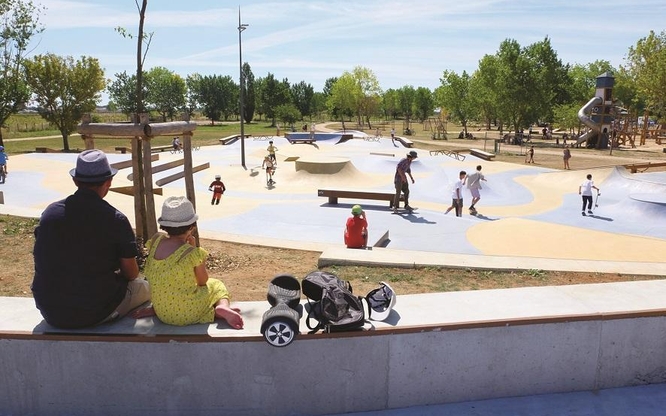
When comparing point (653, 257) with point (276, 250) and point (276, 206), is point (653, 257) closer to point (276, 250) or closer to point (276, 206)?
point (276, 250)

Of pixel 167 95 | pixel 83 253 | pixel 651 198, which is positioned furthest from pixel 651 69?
pixel 167 95

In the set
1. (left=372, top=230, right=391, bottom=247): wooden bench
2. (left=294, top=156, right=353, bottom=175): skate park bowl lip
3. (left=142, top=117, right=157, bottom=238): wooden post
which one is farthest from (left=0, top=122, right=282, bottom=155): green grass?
(left=142, top=117, right=157, bottom=238): wooden post

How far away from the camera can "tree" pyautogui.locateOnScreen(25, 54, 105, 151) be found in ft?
121

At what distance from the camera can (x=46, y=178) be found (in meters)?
20.4

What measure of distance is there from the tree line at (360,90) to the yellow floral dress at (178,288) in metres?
3.82

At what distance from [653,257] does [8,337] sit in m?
12.0

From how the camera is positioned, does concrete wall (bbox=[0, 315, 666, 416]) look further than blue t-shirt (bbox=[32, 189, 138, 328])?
Yes

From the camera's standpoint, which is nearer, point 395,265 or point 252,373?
point 252,373

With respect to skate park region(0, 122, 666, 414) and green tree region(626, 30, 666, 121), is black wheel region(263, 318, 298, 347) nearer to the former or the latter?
skate park region(0, 122, 666, 414)

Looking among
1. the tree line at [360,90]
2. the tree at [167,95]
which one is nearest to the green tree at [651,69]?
the tree line at [360,90]

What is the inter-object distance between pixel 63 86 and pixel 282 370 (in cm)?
4110

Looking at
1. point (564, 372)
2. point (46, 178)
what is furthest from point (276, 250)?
point (46, 178)

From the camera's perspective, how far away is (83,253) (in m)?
3.31

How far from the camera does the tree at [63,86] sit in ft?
121
